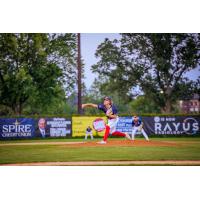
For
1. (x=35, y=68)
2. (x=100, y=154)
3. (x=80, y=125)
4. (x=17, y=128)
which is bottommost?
(x=100, y=154)

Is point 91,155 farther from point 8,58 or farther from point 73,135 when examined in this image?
point 8,58

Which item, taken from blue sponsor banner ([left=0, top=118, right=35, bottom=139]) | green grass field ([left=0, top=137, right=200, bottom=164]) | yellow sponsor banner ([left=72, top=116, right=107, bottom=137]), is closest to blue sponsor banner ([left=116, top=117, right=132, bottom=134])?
yellow sponsor banner ([left=72, top=116, right=107, bottom=137])

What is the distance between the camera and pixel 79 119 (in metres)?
21.4

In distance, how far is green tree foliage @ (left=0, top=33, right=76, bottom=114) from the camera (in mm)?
26359

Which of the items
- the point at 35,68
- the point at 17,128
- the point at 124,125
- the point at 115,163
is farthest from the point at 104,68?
the point at 115,163

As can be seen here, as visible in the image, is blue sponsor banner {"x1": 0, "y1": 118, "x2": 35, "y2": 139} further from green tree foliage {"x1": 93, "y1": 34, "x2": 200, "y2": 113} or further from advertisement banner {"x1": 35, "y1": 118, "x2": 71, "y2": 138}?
green tree foliage {"x1": 93, "y1": 34, "x2": 200, "y2": 113}

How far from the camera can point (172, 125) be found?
21.6 m

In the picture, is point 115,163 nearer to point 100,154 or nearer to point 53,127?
point 100,154

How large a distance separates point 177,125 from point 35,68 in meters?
9.99

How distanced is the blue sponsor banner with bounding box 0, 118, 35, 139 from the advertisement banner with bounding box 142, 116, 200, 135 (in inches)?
220

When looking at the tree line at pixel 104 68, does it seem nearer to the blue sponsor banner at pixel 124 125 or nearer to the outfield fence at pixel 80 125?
the outfield fence at pixel 80 125

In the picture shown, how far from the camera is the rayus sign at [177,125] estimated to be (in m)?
21.4
